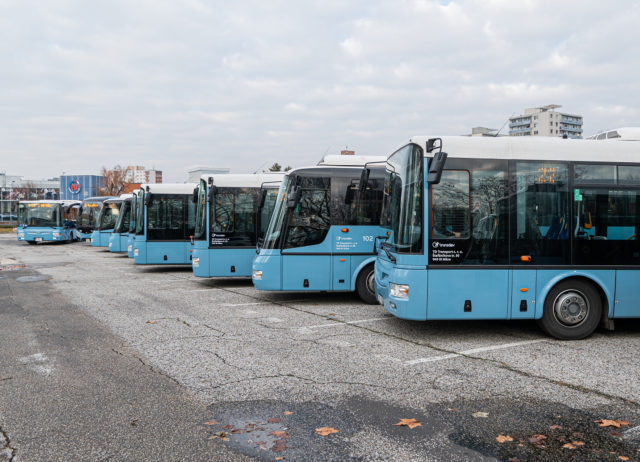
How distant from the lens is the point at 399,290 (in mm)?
7387

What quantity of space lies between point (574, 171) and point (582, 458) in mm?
4941

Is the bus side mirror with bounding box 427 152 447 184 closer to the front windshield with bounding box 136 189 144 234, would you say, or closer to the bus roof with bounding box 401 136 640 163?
the bus roof with bounding box 401 136 640 163

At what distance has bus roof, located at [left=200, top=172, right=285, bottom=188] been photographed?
1419 centimetres

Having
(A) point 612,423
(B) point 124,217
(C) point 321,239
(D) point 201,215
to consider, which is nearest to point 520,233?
(A) point 612,423

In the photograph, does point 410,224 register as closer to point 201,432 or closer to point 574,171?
point 574,171

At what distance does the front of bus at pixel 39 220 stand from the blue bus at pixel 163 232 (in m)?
22.0

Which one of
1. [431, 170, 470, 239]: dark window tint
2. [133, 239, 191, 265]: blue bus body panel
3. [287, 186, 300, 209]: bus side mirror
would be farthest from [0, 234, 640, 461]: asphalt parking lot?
[133, 239, 191, 265]: blue bus body panel

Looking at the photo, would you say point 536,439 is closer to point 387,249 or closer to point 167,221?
point 387,249

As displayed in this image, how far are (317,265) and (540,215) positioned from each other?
4.76 m

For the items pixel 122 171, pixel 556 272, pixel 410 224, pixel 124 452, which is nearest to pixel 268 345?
pixel 410 224

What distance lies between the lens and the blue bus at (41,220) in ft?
117

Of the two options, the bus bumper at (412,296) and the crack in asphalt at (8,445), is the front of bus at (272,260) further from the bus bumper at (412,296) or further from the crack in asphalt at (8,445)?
the crack in asphalt at (8,445)

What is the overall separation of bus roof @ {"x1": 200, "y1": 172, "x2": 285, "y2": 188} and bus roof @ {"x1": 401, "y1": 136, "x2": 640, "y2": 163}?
7288 mm

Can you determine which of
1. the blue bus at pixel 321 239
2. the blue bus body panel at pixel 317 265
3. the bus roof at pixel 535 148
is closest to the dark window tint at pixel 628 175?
the bus roof at pixel 535 148
